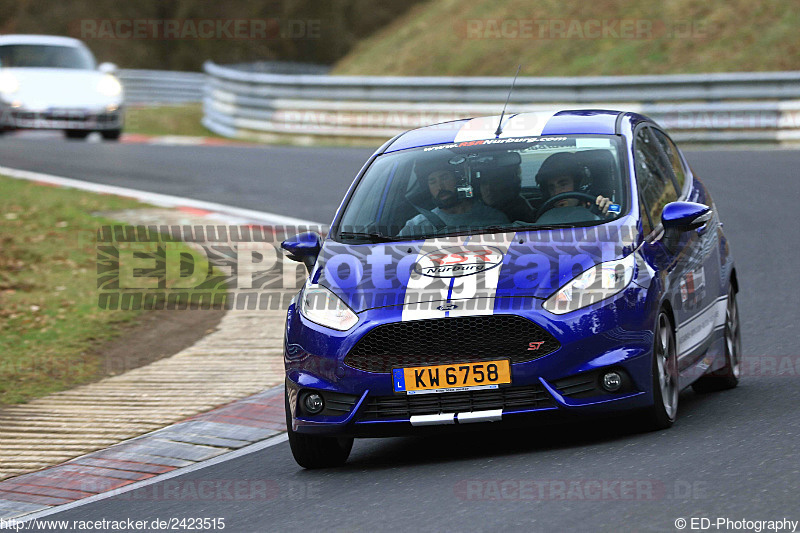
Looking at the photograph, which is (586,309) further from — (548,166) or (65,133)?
(65,133)

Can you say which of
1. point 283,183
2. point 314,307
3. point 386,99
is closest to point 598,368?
point 314,307

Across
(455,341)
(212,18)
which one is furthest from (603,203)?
(212,18)

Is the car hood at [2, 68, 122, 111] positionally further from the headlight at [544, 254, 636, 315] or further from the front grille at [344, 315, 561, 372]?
the headlight at [544, 254, 636, 315]

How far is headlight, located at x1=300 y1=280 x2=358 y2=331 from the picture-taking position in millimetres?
6719

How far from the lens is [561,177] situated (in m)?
7.57

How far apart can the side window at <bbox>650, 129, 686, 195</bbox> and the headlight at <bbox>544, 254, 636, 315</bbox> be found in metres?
1.65

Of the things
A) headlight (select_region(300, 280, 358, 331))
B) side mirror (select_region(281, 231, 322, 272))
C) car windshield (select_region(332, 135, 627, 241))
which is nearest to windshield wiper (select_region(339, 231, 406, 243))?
car windshield (select_region(332, 135, 627, 241))

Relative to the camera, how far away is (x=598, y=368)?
6.50 m

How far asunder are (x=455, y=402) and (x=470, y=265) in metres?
0.68

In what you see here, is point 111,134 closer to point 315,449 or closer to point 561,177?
point 561,177

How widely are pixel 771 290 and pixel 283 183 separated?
27.4 feet

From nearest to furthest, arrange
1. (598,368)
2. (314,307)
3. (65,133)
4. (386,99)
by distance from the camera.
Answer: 1. (598,368)
2. (314,307)
3. (386,99)
4. (65,133)

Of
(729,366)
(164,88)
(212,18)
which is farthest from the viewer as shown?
(212,18)

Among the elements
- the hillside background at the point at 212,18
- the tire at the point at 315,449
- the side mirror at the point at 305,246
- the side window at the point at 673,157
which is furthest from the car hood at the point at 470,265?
the hillside background at the point at 212,18
